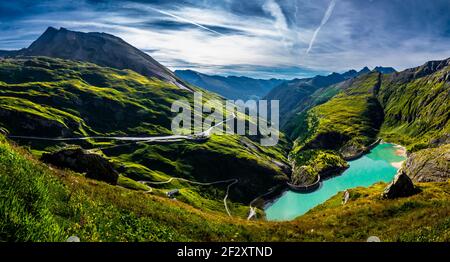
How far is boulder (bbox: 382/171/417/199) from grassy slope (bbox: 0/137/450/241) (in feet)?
23.7

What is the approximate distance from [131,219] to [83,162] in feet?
109

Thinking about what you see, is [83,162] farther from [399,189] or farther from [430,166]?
[430,166]

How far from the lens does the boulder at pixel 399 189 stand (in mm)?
46562

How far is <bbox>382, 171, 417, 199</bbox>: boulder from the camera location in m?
46.6

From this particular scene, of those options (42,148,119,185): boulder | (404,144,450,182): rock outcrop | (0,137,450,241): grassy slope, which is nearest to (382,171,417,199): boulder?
(0,137,450,241): grassy slope

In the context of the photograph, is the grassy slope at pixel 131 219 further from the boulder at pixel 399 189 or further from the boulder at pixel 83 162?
the boulder at pixel 83 162

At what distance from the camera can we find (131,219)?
2355 centimetres

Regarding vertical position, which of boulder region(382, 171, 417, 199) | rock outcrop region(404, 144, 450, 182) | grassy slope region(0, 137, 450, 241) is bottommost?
rock outcrop region(404, 144, 450, 182)

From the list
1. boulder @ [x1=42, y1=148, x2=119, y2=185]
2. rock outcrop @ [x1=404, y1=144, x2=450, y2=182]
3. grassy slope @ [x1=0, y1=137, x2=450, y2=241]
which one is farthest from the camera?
rock outcrop @ [x1=404, y1=144, x2=450, y2=182]

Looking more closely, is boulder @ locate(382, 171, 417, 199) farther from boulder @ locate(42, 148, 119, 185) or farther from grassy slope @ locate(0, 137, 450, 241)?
boulder @ locate(42, 148, 119, 185)

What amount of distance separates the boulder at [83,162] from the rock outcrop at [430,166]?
303 feet

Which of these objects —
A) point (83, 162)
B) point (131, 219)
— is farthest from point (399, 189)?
point (83, 162)
